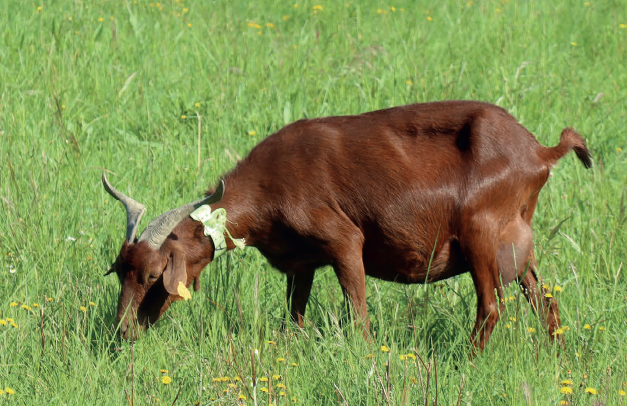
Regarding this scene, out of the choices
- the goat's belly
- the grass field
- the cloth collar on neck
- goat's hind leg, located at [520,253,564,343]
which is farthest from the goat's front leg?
goat's hind leg, located at [520,253,564,343]

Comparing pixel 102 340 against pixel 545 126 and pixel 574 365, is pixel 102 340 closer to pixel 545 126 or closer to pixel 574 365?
pixel 574 365

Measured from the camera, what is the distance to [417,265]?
16.4ft

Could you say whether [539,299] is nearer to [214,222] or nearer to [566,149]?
[566,149]

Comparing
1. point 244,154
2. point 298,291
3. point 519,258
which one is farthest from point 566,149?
point 244,154

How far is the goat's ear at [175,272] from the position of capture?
4609 millimetres

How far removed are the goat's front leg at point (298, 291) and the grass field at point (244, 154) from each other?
0.37 feet

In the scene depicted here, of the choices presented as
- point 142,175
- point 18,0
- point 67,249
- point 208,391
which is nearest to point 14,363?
point 208,391

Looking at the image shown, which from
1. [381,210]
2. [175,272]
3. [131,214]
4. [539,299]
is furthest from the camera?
[539,299]

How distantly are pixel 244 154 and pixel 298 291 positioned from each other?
2.29 m

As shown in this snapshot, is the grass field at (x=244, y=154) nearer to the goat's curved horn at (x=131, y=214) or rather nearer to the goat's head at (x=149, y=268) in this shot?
the goat's head at (x=149, y=268)

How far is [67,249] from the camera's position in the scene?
557 cm

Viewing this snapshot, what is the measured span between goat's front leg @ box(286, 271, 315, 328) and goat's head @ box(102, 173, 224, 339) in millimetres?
739

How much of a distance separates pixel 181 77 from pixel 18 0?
244cm

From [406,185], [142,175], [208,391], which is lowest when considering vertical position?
[142,175]
